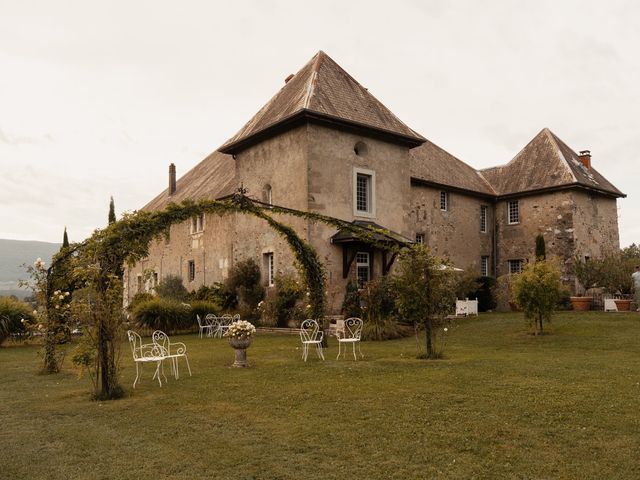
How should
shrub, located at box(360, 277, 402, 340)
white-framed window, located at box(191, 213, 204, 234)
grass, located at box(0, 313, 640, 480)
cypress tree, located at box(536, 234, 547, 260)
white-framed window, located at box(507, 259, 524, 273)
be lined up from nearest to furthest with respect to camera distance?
grass, located at box(0, 313, 640, 480) < shrub, located at box(360, 277, 402, 340) < cypress tree, located at box(536, 234, 547, 260) < white-framed window, located at box(191, 213, 204, 234) < white-framed window, located at box(507, 259, 524, 273)

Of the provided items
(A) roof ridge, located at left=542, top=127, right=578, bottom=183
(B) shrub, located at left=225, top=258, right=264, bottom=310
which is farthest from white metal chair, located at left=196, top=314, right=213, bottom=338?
(A) roof ridge, located at left=542, top=127, right=578, bottom=183

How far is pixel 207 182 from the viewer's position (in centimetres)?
2864

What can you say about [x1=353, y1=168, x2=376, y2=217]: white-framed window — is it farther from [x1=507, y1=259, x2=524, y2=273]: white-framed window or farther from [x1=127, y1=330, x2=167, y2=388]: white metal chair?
[x1=507, y1=259, x2=524, y2=273]: white-framed window

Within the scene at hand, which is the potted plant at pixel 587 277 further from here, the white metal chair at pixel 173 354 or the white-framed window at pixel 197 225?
the white-framed window at pixel 197 225

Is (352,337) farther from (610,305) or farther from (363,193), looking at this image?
(610,305)

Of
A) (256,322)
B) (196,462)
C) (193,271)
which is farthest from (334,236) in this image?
(196,462)

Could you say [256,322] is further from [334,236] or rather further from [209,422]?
[209,422]

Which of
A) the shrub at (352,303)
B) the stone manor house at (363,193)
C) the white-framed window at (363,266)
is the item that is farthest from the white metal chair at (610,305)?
the shrub at (352,303)

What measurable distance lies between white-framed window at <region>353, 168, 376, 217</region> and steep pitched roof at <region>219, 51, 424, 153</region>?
1605mm

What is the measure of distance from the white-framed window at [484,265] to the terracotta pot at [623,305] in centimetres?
787

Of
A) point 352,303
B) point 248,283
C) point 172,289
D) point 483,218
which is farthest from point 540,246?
point 172,289

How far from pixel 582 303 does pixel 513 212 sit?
7127mm

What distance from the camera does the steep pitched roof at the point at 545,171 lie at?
2595cm

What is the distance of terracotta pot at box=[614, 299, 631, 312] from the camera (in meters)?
20.1
